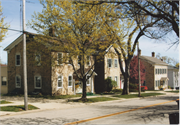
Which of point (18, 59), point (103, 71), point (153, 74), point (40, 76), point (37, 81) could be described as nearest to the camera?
point (40, 76)

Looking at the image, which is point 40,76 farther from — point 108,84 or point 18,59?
point 108,84

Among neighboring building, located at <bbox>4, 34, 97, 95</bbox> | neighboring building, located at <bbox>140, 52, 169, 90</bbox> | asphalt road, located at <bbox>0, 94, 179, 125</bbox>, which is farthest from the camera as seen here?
neighboring building, located at <bbox>140, 52, 169, 90</bbox>

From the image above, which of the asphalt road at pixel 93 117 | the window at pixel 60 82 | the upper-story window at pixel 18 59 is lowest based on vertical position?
the asphalt road at pixel 93 117

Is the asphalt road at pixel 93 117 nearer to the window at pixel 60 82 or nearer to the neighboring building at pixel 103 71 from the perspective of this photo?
the window at pixel 60 82

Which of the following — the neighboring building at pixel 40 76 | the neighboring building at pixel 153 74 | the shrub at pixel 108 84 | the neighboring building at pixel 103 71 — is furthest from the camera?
the neighboring building at pixel 153 74

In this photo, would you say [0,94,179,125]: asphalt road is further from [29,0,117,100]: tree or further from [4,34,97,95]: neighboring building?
[4,34,97,95]: neighboring building

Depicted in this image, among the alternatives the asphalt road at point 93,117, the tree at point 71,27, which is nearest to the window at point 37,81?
the tree at point 71,27

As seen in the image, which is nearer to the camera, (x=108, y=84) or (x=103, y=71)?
(x=108, y=84)

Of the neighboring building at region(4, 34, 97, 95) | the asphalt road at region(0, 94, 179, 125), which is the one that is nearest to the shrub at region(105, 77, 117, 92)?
the neighboring building at region(4, 34, 97, 95)

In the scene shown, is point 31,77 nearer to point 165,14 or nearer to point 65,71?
point 65,71

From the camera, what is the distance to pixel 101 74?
109 feet

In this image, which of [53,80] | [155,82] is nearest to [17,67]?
[53,80]

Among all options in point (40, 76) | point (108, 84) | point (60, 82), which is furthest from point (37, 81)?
point (108, 84)

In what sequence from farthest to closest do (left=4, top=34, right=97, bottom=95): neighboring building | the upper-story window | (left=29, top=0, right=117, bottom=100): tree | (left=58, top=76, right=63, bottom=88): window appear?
the upper-story window → (left=58, top=76, right=63, bottom=88): window → (left=4, top=34, right=97, bottom=95): neighboring building → (left=29, top=0, right=117, bottom=100): tree
